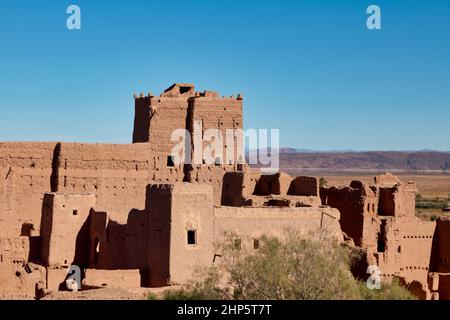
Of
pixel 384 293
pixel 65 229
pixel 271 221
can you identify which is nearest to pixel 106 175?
pixel 65 229

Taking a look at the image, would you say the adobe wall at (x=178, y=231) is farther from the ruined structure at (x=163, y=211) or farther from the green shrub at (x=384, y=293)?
the green shrub at (x=384, y=293)

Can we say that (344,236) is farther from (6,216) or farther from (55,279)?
(6,216)

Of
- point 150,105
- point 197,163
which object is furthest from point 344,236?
point 150,105

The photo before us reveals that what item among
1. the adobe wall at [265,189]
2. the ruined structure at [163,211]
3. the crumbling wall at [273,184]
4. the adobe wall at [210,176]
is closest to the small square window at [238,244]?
the ruined structure at [163,211]

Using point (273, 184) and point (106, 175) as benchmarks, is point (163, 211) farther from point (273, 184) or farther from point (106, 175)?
point (273, 184)

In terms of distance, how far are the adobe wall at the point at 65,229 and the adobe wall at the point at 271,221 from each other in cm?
543

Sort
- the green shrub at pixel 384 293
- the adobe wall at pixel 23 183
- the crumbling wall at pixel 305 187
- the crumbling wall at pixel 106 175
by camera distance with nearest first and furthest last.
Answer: the green shrub at pixel 384 293
the adobe wall at pixel 23 183
the crumbling wall at pixel 106 175
the crumbling wall at pixel 305 187

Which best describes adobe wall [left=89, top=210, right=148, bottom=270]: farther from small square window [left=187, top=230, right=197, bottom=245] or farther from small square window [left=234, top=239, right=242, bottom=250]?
small square window [left=234, top=239, right=242, bottom=250]

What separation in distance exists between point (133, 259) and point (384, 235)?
10966 millimetres

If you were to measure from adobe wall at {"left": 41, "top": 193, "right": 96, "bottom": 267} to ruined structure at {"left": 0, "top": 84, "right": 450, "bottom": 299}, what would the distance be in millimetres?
38

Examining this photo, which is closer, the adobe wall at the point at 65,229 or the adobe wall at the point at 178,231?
the adobe wall at the point at 178,231

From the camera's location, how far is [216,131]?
39875 millimetres

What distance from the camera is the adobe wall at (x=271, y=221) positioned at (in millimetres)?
29891

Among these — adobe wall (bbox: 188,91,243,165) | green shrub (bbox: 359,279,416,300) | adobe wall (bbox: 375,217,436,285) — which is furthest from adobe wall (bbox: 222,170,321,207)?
A: green shrub (bbox: 359,279,416,300)
